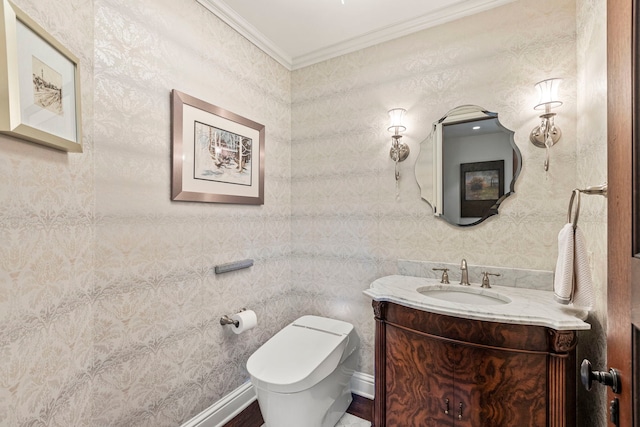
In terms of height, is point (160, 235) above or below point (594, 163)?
below

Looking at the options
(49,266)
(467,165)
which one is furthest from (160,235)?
(467,165)

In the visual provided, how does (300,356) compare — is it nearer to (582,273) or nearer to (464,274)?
Result: (464,274)

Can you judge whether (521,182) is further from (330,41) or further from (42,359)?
(42,359)

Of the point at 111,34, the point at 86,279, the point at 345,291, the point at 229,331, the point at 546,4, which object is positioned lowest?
the point at 229,331

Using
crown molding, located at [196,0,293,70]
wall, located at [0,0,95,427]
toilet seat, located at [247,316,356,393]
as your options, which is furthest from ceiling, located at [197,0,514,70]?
toilet seat, located at [247,316,356,393]

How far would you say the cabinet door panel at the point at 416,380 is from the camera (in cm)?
135

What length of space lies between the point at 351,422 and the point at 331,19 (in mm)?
2657

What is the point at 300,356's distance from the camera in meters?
1.67

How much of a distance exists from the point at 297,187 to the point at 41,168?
1.67 m

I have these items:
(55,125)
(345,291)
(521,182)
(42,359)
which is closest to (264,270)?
(345,291)

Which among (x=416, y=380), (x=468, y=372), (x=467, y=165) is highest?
(x=467, y=165)

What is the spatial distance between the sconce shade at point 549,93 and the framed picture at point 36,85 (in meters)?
2.11

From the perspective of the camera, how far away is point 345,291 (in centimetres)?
221

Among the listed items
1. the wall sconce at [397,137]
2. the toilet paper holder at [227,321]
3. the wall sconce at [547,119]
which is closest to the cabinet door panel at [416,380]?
the toilet paper holder at [227,321]
